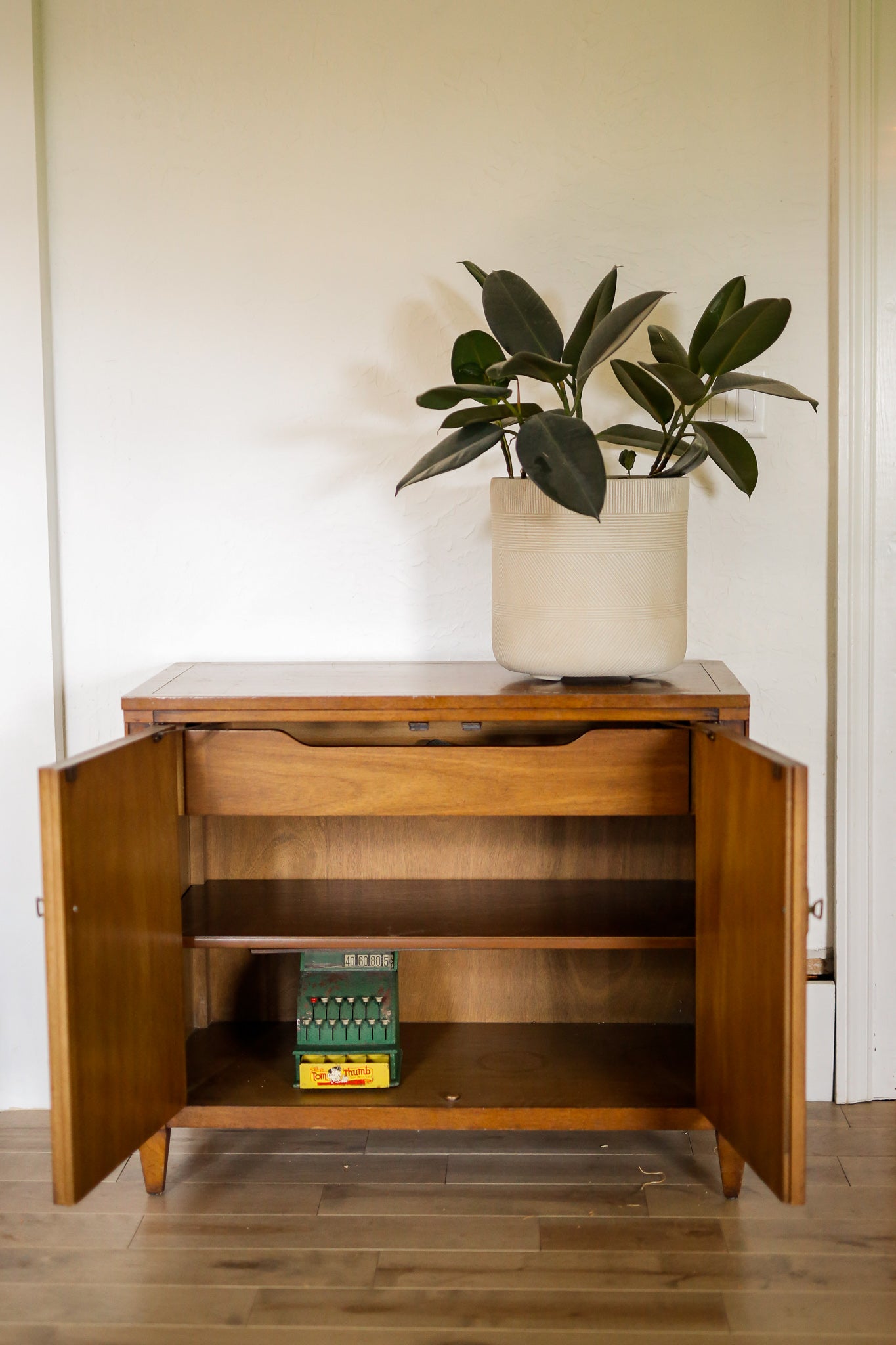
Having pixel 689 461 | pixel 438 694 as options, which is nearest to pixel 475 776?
pixel 438 694

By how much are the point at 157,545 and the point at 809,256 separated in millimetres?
1323

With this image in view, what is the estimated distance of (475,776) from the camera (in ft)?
5.66

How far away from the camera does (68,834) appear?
4.53ft

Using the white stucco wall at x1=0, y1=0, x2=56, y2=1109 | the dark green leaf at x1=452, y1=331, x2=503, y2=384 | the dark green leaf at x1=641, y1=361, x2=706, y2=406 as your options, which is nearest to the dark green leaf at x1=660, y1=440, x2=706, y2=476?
the dark green leaf at x1=641, y1=361, x2=706, y2=406

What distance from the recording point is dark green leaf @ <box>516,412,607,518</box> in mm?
1504

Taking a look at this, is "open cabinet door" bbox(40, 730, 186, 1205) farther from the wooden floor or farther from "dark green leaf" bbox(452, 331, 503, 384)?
"dark green leaf" bbox(452, 331, 503, 384)

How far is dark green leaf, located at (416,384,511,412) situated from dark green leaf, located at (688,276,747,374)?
30 centimetres

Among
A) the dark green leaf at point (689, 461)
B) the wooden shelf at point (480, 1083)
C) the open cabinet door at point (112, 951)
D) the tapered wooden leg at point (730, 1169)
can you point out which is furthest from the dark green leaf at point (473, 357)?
the tapered wooden leg at point (730, 1169)

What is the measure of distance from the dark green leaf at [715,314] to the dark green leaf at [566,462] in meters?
0.29

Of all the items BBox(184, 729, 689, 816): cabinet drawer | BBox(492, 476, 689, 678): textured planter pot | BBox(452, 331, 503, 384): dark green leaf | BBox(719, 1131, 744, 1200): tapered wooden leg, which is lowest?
BBox(719, 1131, 744, 1200): tapered wooden leg

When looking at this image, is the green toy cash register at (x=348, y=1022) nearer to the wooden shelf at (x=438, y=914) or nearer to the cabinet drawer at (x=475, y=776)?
the wooden shelf at (x=438, y=914)

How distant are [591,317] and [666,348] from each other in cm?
15

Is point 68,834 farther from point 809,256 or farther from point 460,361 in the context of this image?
point 809,256

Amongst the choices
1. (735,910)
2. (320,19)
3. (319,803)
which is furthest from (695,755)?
(320,19)
